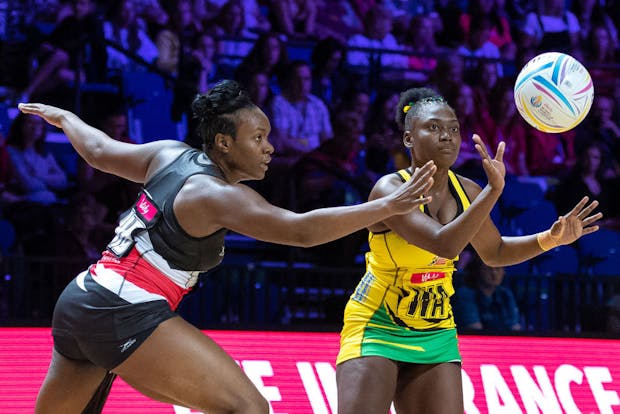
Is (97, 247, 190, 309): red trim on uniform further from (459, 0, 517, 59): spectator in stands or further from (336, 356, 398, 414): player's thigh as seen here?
(459, 0, 517, 59): spectator in stands

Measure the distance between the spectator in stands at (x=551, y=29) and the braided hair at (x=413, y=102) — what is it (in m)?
6.12

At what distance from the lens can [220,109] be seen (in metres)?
3.98

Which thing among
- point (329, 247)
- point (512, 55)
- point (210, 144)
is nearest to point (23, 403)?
point (210, 144)

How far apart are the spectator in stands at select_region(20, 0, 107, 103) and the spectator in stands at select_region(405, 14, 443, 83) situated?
319 centimetres

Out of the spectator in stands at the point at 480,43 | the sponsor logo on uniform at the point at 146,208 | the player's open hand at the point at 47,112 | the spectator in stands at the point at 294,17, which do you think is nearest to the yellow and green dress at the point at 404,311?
the sponsor logo on uniform at the point at 146,208

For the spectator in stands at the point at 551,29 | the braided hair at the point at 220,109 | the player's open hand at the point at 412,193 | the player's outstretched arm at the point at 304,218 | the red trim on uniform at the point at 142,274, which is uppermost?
the spectator in stands at the point at 551,29

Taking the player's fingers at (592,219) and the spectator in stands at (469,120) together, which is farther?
the spectator in stands at (469,120)

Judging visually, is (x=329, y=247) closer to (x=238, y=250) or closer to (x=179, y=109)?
(x=238, y=250)

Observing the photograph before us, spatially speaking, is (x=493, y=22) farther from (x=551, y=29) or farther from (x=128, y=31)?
(x=128, y=31)

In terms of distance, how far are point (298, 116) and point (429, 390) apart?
496 centimetres

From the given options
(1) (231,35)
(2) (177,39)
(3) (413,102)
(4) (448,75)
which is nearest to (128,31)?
(2) (177,39)

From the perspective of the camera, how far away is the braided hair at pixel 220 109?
3.97 m

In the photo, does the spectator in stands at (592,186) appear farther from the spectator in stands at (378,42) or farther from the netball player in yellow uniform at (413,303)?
the netball player in yellow uniform at (413,303)

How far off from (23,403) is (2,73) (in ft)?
13.0
